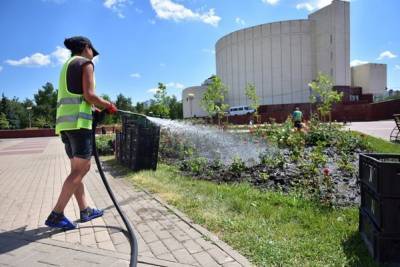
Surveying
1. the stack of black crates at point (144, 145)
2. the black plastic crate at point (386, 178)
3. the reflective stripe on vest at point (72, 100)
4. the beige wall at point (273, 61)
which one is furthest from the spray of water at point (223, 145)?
the beige wall at point (273, 61)

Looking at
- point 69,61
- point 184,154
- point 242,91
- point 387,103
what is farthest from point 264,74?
point 69,61

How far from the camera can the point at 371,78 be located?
72.9m

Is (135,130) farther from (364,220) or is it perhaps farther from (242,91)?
(242,91)

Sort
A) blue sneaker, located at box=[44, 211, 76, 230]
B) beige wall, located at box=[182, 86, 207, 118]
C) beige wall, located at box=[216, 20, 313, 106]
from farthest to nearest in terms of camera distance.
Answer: beige wall, located at box=[182, 86, 207, 118] < beige wall, located at box=[216, 20, 313, 106] < blue sneaker, located at box=[44, 211, 76, 230]

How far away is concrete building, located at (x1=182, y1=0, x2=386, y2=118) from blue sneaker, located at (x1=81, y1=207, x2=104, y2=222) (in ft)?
221

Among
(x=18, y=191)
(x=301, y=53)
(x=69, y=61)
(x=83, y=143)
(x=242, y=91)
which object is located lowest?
(x=18, y=191)

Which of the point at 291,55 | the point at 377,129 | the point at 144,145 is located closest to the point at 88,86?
the point at 144,145

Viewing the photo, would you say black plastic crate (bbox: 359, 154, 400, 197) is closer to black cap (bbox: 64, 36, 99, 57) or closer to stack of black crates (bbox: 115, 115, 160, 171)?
black cap (bbox: 64, 36, 99, 57)

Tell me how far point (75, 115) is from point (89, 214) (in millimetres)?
1321

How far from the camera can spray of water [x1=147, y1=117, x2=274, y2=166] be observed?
859 cm

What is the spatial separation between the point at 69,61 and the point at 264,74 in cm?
7388

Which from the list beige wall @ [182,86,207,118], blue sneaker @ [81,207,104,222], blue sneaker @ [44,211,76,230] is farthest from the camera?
beige wall @ [182,86,207,118]

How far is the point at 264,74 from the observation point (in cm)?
7525

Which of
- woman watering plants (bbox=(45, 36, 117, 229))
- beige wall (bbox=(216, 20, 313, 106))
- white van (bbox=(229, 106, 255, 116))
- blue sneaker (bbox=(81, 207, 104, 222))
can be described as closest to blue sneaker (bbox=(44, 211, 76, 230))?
woman watering plants (bbox=(45, 36, 117, 229))
